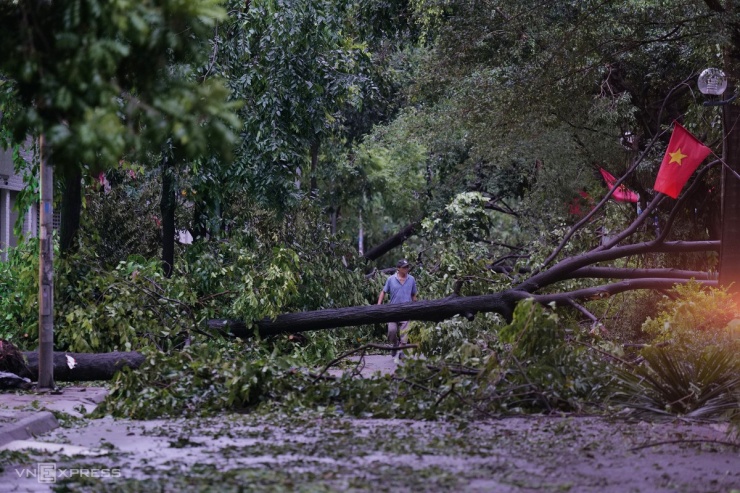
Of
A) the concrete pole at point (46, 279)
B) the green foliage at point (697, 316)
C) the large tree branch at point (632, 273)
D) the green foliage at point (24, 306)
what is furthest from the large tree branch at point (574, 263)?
the green foliage at point (24, 306)

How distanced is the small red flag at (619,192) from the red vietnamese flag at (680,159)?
7.84m

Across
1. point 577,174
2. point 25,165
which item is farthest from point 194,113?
point 577,174

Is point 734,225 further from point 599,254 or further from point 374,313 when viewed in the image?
point 374,313

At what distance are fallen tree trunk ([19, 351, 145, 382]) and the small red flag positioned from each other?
42.3ft

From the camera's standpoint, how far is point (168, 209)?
21203 millimetres

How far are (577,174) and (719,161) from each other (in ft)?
35.8

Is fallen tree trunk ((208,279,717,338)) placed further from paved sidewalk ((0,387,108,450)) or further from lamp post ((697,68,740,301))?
paved sidewalk ((0,387,108,450))

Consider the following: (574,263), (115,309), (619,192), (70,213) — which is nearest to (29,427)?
(115,309)

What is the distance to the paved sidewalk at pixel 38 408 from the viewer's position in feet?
33.7

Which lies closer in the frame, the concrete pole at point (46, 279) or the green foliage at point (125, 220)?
the concrete pole at point (46, 279)

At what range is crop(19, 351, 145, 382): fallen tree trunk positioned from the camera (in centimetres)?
1467

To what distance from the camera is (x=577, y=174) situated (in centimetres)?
2650

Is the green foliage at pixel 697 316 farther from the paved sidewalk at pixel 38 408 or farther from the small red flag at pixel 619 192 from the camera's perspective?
the small red flag at pixel 619 192

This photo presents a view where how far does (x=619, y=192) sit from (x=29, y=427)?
17.0 meters
